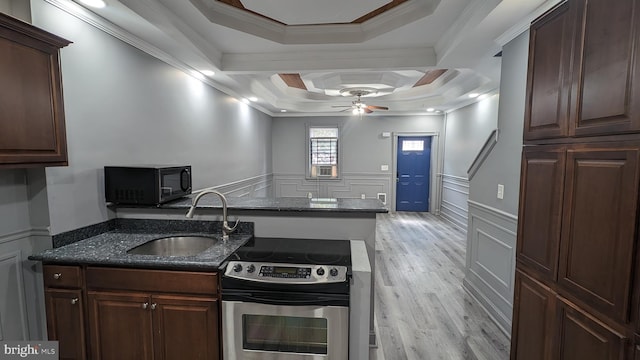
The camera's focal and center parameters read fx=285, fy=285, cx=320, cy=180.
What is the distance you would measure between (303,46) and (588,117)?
2.63 metres

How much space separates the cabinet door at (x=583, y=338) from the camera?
1085 mm

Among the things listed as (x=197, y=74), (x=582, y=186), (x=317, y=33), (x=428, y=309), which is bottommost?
(x=428, y=309)

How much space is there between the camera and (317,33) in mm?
3018

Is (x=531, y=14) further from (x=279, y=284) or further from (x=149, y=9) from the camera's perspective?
(x=149, y=9)

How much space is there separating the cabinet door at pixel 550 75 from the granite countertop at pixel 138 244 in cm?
191

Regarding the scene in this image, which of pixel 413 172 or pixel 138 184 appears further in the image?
pixel 413 172

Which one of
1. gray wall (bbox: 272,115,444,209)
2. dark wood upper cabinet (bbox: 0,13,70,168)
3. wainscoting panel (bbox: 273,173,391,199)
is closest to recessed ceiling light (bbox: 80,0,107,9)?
dark wood upper cabinet (bbox: 0,13,70,168)

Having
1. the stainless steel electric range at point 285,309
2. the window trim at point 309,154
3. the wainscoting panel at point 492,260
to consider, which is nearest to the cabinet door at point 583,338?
the stainless steel electric range at point 285,309

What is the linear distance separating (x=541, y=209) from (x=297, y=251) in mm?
1423

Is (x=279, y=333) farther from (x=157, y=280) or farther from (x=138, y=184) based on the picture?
(x=138, y=184)

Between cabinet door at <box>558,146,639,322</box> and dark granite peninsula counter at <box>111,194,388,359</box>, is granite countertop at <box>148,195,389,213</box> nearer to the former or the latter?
dark granite peninsula counter at <box>111,194,388,359</box>

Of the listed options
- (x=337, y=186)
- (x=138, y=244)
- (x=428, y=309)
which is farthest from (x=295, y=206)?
(x=337, y=186)

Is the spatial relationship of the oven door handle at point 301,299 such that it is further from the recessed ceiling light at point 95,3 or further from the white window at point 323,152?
the white window at point 323,152

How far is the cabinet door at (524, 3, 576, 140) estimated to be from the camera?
1.32 m
